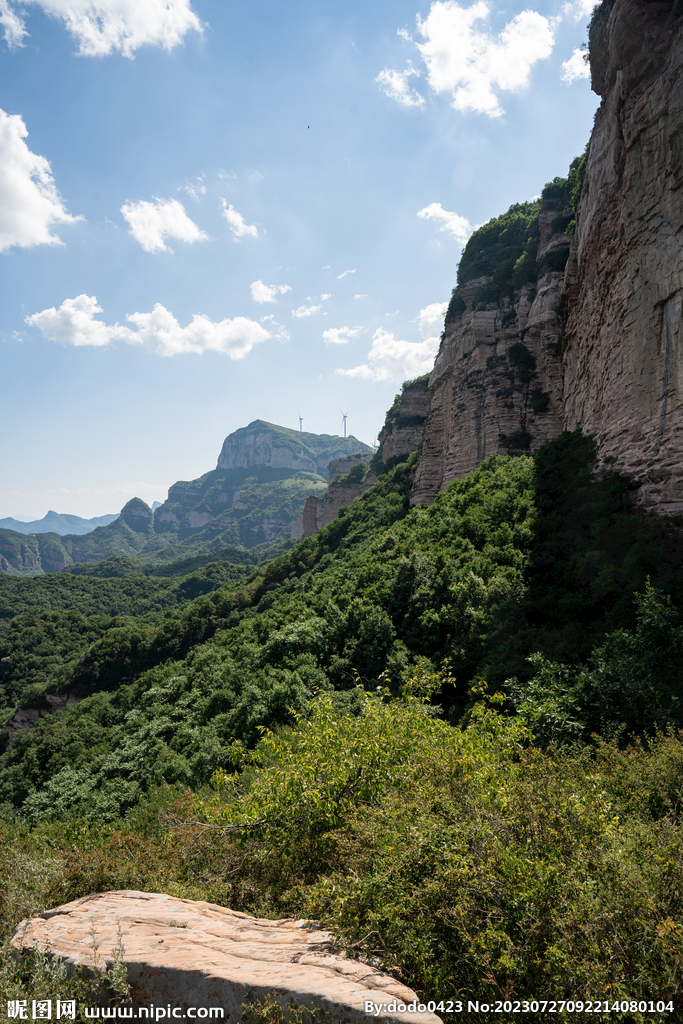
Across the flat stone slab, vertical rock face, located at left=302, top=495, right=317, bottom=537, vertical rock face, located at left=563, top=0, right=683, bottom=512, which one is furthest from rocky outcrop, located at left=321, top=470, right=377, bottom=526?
the flat stone slab

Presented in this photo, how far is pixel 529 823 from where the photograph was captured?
467 centimetres

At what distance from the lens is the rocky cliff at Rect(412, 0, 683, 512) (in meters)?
13.5

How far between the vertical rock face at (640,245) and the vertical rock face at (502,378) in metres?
8.11

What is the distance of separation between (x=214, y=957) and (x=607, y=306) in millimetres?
22940

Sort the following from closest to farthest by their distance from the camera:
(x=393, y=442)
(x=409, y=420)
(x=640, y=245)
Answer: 1. (x=640, y=245)
2. (x=409, y=420)
3. (x=393, y=442)

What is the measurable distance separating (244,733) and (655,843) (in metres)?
12.8

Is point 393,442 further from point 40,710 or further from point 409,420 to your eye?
point 40,710

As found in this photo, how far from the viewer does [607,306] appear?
18.0 m

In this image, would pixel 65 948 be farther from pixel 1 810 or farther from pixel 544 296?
pixel 544 296

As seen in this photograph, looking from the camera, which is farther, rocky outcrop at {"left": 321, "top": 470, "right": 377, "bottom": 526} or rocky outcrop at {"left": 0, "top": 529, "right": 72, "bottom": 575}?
rocky outcrop at {"left": 0, "top": 529, "right": 72, "bottom": 575}

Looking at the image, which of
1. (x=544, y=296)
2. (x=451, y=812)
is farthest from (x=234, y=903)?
(x=544, y=296)

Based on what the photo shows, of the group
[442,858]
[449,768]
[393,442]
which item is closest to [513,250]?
[393,442]

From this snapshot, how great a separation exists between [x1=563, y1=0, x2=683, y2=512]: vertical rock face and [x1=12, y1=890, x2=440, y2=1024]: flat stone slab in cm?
1403

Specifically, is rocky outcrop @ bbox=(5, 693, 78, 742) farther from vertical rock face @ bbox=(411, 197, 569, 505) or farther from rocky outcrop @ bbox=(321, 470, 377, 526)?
rocky outcrop @ bbox=(321, 470, 377, 526)
